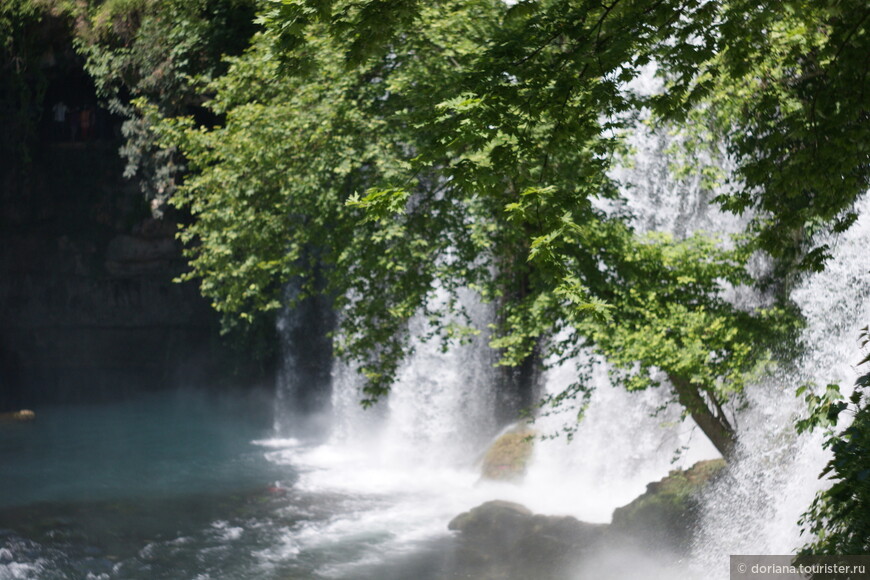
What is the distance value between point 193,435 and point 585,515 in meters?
11.9

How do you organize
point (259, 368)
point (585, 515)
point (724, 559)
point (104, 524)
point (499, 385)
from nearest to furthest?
point (724, 559), point (585, 515), point (104, 524), point (499, 385), point (259, 368)

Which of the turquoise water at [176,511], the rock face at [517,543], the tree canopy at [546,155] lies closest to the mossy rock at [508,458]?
the turquoise water at [176,511]

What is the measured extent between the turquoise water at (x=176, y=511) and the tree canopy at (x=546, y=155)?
3042 mm

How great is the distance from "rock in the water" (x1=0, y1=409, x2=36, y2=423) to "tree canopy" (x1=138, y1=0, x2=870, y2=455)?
12154 millimetres

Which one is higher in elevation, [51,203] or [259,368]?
[51,203]

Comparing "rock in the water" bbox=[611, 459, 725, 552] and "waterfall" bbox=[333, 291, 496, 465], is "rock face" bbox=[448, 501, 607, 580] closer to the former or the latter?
"rock in the water" bbox=[611, 459, 725, 552]

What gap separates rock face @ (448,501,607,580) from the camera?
1149 cm

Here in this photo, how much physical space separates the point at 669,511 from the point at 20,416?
61.4 ft

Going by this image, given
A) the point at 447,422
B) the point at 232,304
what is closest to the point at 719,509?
the point at 232,304

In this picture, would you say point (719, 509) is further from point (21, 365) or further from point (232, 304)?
point (21, 365)

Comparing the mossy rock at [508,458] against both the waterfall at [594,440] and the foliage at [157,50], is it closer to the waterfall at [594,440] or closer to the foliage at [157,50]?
the waterfall at [594,440]

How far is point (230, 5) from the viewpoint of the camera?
16750 mm

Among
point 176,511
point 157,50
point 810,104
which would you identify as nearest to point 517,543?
point 176,511

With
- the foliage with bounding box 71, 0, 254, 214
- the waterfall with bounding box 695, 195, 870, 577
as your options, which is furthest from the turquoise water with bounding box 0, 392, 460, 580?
the foliage with bounding box 71, 0, 254, 214
